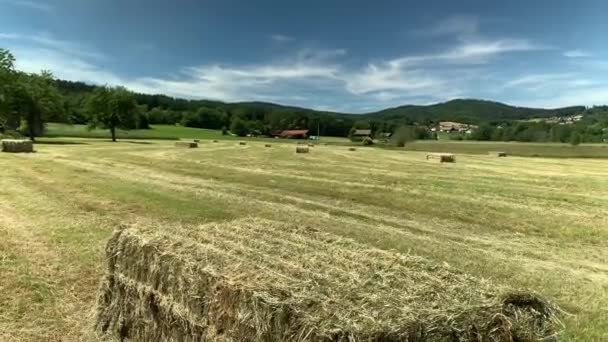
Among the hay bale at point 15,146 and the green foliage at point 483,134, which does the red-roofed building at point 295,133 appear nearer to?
the green foliage at point 483,134

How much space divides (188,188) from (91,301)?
10.2 m

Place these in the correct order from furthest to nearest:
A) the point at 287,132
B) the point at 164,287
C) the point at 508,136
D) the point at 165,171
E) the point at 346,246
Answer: the point at 287,132 < the point at 508,136 < the point at 165,171 < the point at 346,246 < the point at 164,287

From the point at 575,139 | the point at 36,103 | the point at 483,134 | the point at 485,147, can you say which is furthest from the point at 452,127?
the point at 36,103

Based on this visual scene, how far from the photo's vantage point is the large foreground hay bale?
334cm

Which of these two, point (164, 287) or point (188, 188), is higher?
point (164, 287)

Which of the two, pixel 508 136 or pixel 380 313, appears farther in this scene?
pixel 508 136

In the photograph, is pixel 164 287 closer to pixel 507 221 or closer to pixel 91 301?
pixel 91 301

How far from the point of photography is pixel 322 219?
11.9m

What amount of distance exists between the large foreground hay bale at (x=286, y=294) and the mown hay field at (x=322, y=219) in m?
0.61

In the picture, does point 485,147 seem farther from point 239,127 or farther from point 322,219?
point 239,127

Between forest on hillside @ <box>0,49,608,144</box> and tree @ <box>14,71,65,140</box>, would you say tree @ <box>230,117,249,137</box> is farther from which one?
tree @ <box>14,71,65,140</box>

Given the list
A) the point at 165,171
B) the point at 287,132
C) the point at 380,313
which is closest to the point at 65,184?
the point at 165,171

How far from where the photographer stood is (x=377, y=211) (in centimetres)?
1331

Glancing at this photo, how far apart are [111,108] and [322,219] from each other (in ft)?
188
